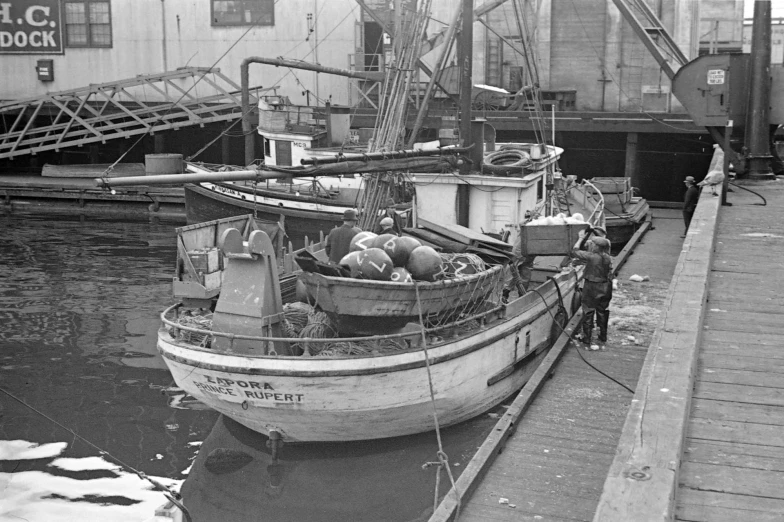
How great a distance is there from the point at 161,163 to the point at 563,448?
26.9 meters

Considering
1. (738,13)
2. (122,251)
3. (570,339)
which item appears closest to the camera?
(570,339)

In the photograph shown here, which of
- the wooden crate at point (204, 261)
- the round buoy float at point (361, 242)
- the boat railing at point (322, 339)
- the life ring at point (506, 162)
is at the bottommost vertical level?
the boat railing at point (322, 339)

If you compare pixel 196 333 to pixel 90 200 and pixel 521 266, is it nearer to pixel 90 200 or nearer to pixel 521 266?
pixel 521 266

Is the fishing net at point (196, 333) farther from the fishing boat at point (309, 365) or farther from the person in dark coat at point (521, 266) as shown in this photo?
the person in dark coat at point (521, 266)

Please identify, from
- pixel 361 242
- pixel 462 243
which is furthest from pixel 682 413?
pixel 462 243

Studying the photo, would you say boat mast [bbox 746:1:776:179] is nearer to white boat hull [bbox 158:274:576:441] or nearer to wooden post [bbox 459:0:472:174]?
→ wooden post [bbox 459:0:472:174]

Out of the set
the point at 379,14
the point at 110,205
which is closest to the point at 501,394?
the point at 110,205

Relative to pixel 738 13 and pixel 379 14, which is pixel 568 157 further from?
pixel 738 13

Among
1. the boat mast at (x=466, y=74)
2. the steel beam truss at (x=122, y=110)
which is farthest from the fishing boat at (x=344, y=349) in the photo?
the steel beam truss at (x=122, y=110)

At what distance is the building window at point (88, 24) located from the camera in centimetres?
3922

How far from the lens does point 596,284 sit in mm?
11586

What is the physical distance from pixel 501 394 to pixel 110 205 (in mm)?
24099

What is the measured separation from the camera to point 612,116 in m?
31.0

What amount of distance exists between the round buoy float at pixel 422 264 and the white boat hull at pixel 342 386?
87 centimetres
